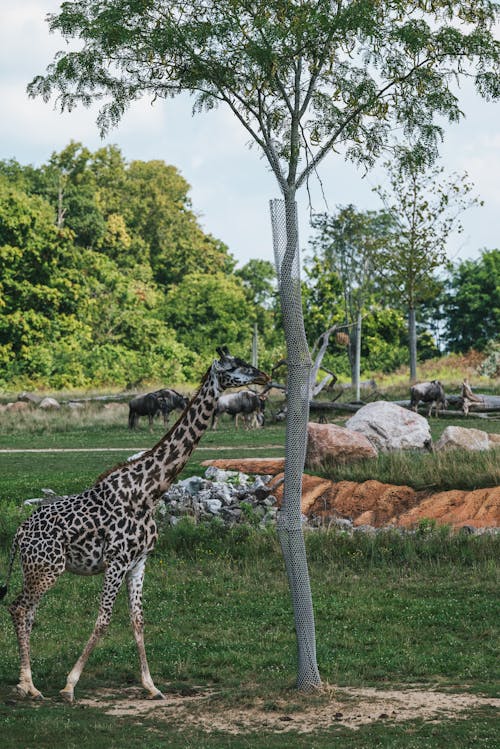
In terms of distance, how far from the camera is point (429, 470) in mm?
22734

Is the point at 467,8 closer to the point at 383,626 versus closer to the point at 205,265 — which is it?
the point at 383,626

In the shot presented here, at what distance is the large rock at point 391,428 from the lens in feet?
95.7

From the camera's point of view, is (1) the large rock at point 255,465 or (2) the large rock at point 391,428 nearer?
(1) the large rock at point 255,465

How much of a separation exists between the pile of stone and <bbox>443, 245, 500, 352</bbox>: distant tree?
5588 centimetres

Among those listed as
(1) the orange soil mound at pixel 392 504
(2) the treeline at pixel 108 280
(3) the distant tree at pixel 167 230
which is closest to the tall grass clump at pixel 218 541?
(1) the orange soil mound at pixel 392 504

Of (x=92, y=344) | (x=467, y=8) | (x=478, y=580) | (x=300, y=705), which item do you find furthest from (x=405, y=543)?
(x=92, y=344)

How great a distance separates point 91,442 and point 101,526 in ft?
81.6

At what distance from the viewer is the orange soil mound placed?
2023 cm

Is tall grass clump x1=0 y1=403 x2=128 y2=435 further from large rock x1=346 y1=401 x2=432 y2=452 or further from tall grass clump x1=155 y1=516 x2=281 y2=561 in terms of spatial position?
tall grass clump x1=155 y1=516 x2=281 y2=561

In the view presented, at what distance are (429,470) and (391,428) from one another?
22.9 ft

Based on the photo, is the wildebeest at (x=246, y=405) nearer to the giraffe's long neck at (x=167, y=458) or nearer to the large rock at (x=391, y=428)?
the large rock at (x=391, y=428)

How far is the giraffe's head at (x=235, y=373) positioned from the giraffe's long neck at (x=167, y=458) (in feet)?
0.28

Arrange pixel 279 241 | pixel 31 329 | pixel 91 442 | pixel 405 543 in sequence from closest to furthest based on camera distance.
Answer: pixel 279 241, pixel 405 543, pixel 91 442, pixel 31 329

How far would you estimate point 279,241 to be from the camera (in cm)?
1184
